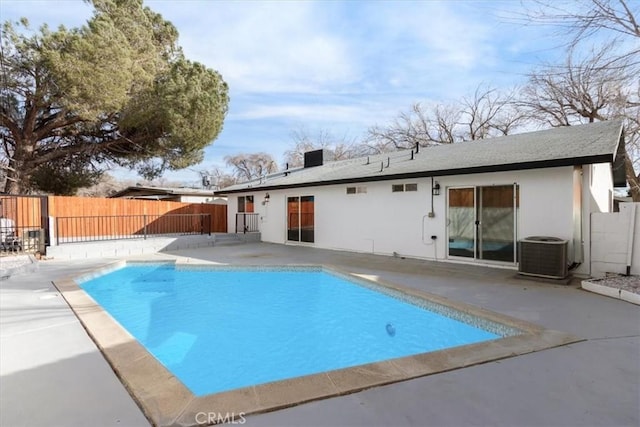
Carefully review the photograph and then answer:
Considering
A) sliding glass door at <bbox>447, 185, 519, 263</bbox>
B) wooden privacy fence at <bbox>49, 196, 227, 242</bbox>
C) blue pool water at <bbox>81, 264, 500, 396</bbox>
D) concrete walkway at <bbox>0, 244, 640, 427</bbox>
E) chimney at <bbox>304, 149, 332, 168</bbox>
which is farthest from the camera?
chimney at <bbox>304, 149, 332, 168</bbox>

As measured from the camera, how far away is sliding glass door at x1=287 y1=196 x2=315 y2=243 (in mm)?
12203

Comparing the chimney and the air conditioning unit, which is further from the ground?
the chimney

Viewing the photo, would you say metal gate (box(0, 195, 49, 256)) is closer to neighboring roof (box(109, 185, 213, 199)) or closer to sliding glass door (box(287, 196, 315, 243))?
sliding glass door (box(287, 196, 315, 243))

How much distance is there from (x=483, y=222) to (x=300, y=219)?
259 inches

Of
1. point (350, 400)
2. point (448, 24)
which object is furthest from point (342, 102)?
point (350, 400)

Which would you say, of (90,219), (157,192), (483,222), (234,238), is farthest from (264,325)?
(157,192)

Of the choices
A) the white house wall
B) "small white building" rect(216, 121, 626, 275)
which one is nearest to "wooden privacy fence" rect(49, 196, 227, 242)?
the white house wall

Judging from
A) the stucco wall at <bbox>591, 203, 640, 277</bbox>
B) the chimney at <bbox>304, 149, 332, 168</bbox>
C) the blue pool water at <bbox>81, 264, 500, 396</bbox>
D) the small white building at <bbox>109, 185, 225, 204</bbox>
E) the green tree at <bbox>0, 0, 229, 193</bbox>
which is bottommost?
the blue pool water at <bbox>81, 264, 500, 396</bbox>

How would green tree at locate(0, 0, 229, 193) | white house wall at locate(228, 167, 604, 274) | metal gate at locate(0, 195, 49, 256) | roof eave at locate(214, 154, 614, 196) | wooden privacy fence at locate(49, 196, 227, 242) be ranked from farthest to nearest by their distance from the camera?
wooden privacy fence at locate(49, 196, 227, 242) → green tree at locate(0, 0, 229, 193) → metal gate at locate(0, 195, 49, 256) → white house wall at locate(228, 167, 604, 274) → roof eave at locate(214, 154, 614, 196)

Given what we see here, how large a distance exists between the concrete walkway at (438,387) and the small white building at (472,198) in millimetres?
2639

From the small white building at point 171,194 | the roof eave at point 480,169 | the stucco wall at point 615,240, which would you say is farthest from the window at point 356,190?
the small white building at point 171,194

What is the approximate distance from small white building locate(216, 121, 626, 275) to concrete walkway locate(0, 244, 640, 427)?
8.66 feet

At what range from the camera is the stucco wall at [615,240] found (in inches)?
230

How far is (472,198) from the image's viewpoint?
26.1 feet
